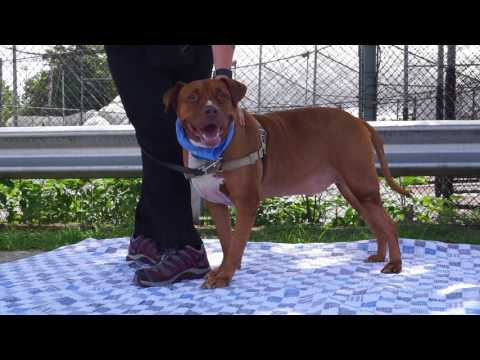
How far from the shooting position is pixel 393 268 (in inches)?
144

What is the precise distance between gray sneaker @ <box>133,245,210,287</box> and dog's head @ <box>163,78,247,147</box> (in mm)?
699

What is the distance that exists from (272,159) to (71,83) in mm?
3394

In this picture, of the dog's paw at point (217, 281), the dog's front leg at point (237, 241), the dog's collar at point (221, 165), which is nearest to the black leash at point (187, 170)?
the dog's collar at point (221, 165)

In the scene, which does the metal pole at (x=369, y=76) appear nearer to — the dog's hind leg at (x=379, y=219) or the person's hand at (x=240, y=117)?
the dog's hind leg at (x=379, y=219)

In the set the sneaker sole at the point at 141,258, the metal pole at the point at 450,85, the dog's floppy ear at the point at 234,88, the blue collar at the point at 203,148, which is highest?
the metal pole at the point at 450,85

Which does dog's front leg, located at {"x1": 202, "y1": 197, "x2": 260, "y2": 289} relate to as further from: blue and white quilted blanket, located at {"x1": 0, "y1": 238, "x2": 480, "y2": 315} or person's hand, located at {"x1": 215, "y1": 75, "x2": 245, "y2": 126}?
person's hand, located at {"x1": 215, "y1": 75, "x2": 245, "y2": 126}

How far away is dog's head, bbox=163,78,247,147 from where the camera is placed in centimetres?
318

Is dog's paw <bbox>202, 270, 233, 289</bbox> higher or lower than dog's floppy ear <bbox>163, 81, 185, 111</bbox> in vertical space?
lower

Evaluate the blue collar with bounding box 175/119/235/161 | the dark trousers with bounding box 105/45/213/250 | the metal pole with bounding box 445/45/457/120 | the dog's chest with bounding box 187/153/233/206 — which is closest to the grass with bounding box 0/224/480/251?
the metal pole with bounding box 445/45/457/120

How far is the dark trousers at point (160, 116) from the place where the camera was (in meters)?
3.57

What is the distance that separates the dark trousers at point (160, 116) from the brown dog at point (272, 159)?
0.22 m

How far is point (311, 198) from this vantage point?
19.4ft

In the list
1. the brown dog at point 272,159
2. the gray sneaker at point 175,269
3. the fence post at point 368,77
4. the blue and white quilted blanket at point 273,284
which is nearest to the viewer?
the blue and white quilted blanket at point 273,284

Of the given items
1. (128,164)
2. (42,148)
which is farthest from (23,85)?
(128,164)
